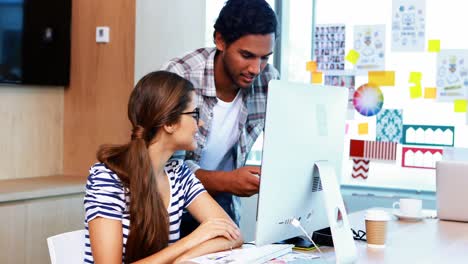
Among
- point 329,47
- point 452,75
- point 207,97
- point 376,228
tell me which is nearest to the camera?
point 376,228

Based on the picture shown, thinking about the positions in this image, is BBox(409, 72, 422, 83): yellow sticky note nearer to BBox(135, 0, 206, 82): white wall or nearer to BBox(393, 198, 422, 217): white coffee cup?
BBox(135, 0, 206, 82): white wall

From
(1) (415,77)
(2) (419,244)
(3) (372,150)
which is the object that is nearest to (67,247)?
(2) (419,244)

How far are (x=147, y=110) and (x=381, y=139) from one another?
6.85 ft

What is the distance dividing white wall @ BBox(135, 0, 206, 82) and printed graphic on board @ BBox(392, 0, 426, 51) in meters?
1.05

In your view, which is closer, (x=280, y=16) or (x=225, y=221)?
(x=225, y=221)

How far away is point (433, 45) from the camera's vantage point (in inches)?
143

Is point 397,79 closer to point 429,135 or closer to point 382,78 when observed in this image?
point 382,78

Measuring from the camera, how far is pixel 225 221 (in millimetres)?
1937

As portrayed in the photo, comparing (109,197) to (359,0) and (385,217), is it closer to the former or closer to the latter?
(385,217)

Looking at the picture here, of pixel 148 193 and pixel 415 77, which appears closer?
pixel 148 193

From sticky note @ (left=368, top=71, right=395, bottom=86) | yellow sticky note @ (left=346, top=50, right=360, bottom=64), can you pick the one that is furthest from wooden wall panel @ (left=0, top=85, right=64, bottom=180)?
sticky note @ (left=368, top=71, right=395, bottom=86)

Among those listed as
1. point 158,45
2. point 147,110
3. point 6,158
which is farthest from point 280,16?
point 147,110

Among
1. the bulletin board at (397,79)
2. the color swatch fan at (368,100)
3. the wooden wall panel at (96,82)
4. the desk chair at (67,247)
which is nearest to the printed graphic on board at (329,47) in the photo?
the bulletin board at (397,79)

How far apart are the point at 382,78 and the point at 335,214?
2187 mm
